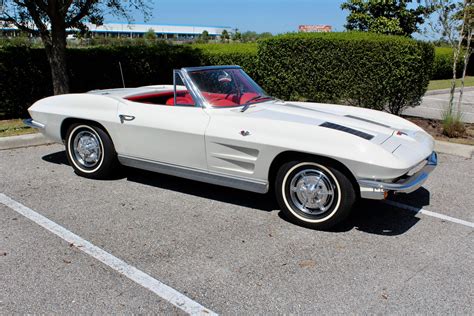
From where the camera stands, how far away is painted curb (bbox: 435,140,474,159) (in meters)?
6.99

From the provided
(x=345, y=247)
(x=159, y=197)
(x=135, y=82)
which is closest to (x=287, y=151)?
(x=345, y=247)

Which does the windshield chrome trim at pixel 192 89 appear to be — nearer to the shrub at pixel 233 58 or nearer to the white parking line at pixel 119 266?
the white parking line at pixel 119 266

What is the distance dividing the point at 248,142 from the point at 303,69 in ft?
20.1

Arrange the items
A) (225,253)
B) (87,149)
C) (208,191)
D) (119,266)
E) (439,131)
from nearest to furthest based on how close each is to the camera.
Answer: (119,266), (225,253), (208,191), (87,149), (439,131)

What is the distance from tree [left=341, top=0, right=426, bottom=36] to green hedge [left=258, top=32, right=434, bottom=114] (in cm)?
1592

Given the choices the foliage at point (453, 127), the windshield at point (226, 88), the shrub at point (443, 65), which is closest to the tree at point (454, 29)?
the foliage at point (453, 127)

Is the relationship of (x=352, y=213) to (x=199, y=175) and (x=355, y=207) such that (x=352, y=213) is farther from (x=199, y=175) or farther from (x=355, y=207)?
(x=199, y=175)

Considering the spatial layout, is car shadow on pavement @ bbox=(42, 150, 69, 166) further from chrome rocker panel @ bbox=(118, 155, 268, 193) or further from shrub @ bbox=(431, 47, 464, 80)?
shrub @ bbox=(431, 47, 464, 80)

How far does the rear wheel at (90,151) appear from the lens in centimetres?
530

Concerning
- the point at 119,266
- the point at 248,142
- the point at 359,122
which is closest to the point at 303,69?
the point at 359,122

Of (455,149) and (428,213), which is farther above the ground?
(455,149)

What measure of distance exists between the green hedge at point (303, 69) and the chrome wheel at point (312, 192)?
548cm

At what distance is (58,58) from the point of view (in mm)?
9250

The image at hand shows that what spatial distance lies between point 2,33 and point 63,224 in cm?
723
